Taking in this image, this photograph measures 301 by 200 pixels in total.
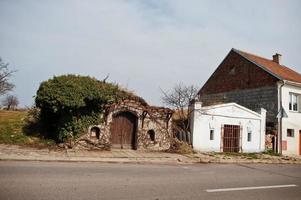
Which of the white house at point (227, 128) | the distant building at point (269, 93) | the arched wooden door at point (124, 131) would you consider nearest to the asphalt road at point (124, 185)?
the arched wooden door at point (124, 131)

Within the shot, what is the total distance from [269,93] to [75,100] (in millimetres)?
16117

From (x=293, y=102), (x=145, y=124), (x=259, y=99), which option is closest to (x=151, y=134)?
(x=145, y=124)

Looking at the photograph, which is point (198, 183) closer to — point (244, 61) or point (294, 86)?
point (294, 86)

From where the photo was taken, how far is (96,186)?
745 centimetres

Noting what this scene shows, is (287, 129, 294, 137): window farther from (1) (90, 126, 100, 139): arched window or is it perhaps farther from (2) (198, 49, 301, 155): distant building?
(1) (90, 126, 100, 139): arched window

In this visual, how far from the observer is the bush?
47.7 ft

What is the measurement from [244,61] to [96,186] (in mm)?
22506

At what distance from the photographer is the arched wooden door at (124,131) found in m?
16.8

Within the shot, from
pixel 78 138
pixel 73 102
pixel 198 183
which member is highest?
pixel 73 102

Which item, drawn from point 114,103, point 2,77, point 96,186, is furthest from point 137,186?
point 2,77

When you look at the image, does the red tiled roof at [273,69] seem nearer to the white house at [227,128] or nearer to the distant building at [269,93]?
the distant building at [269,93]

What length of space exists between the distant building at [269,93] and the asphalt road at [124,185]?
536 inches

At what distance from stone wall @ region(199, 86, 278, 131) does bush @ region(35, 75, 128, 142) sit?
39.5ft

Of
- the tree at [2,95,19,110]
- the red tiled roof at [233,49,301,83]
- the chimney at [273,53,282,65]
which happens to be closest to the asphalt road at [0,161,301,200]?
the red tiled roof at [233,49,301,83]
